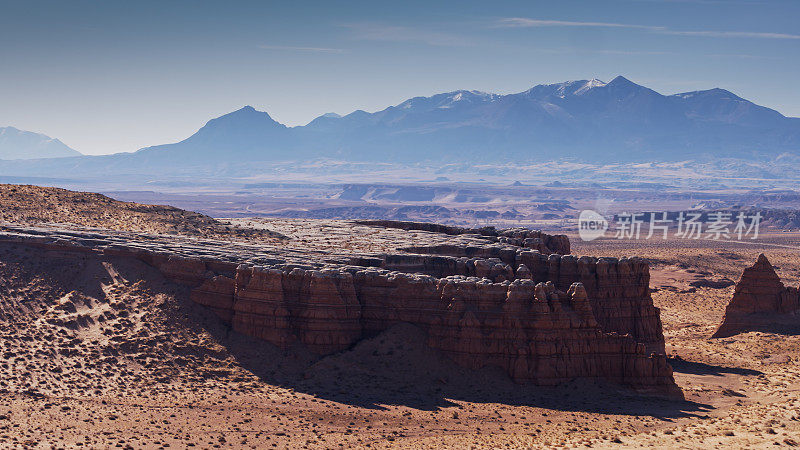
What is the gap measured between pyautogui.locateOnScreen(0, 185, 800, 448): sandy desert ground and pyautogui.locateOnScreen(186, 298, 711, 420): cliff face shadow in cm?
6

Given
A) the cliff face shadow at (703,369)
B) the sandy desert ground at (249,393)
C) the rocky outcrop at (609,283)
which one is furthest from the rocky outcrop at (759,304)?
the sandy desert ground at (249,393)

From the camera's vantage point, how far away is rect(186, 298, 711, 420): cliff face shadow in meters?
35.5

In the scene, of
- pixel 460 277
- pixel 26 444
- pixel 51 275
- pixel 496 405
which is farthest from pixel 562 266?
pixel 26 444

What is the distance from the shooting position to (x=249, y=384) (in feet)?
116

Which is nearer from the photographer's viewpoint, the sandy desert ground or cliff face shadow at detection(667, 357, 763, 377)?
the sandy desert ground

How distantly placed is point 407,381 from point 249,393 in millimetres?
6282

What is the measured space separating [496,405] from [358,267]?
9305mm

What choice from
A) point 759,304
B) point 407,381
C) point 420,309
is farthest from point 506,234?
point 407,381

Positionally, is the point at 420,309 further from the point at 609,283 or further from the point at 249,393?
the point at 609,283

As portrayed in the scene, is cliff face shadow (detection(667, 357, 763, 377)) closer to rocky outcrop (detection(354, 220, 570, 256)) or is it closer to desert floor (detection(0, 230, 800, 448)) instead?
desert floor (detection(0, 230, 800, 448))

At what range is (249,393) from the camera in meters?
34.6

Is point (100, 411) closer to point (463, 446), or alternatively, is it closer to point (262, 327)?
point (262, 327)

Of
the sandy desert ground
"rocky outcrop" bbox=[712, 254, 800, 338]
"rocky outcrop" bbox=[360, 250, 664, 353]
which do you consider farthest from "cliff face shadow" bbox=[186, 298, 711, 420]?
"rocky outcrop" bbox=[712, 254, 800, 338]

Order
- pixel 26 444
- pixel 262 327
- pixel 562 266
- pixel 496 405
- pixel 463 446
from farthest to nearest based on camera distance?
pixel 562 266
pixel 262 327
pixel 496 405
pixel 463 446
pixel 26 444
